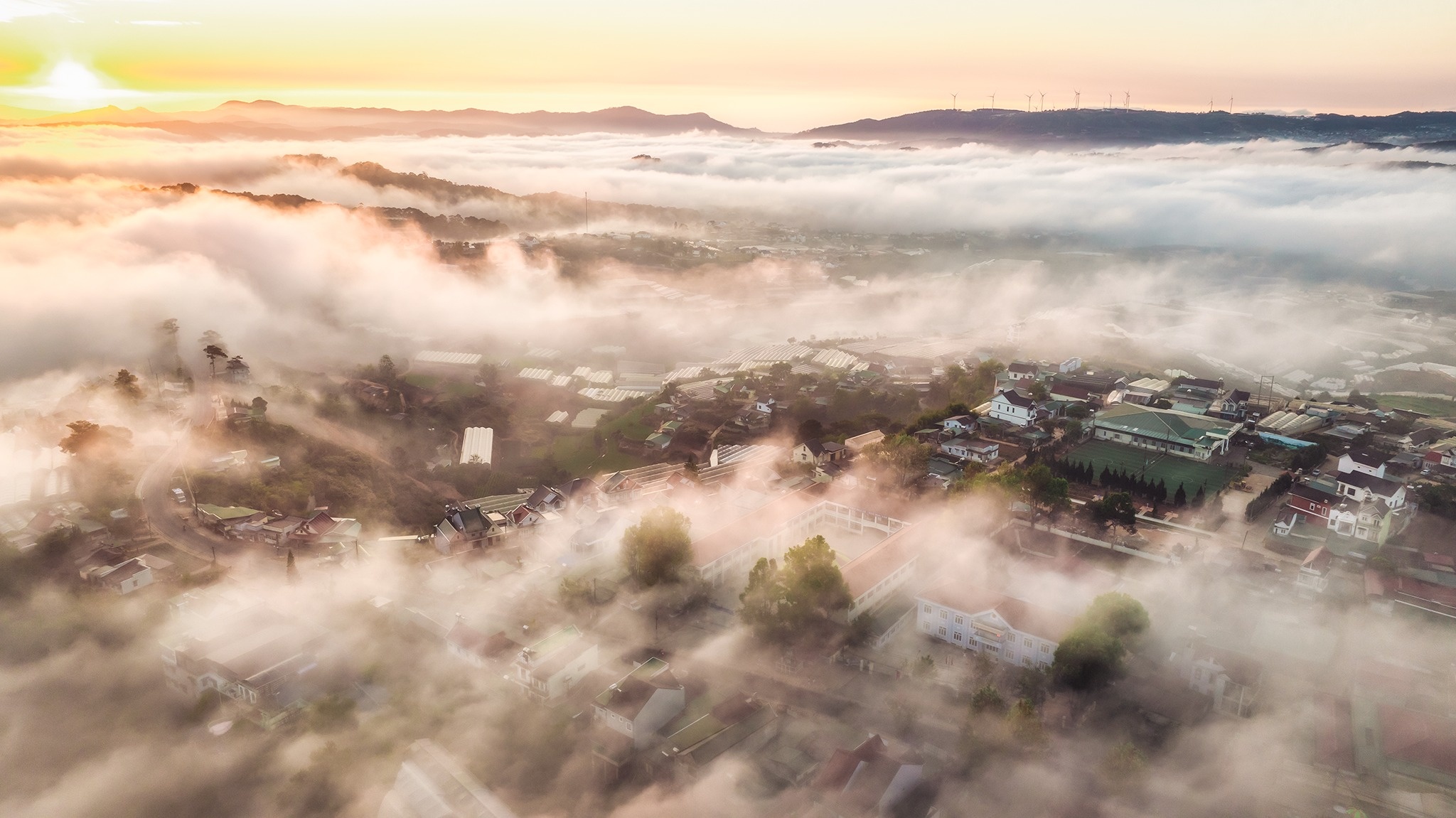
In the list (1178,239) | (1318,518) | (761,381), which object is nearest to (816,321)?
(761,381)

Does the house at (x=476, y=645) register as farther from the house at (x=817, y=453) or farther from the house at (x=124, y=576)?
the house at (x=817, y=453)

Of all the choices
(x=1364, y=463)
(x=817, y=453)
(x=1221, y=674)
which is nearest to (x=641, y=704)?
(x=1221, y=674)

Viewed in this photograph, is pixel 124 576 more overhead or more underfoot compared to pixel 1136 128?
more underfoot

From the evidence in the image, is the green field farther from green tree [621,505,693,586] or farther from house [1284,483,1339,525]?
green tree [621,505,693,586]

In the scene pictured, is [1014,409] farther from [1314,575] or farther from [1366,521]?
[1314,575]

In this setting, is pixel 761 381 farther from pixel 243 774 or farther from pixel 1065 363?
pixel 243 774

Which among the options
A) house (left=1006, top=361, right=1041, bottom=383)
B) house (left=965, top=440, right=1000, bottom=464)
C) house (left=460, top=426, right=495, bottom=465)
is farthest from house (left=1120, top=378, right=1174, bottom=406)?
house (left=460, top=426, right=495, bottom=465)
